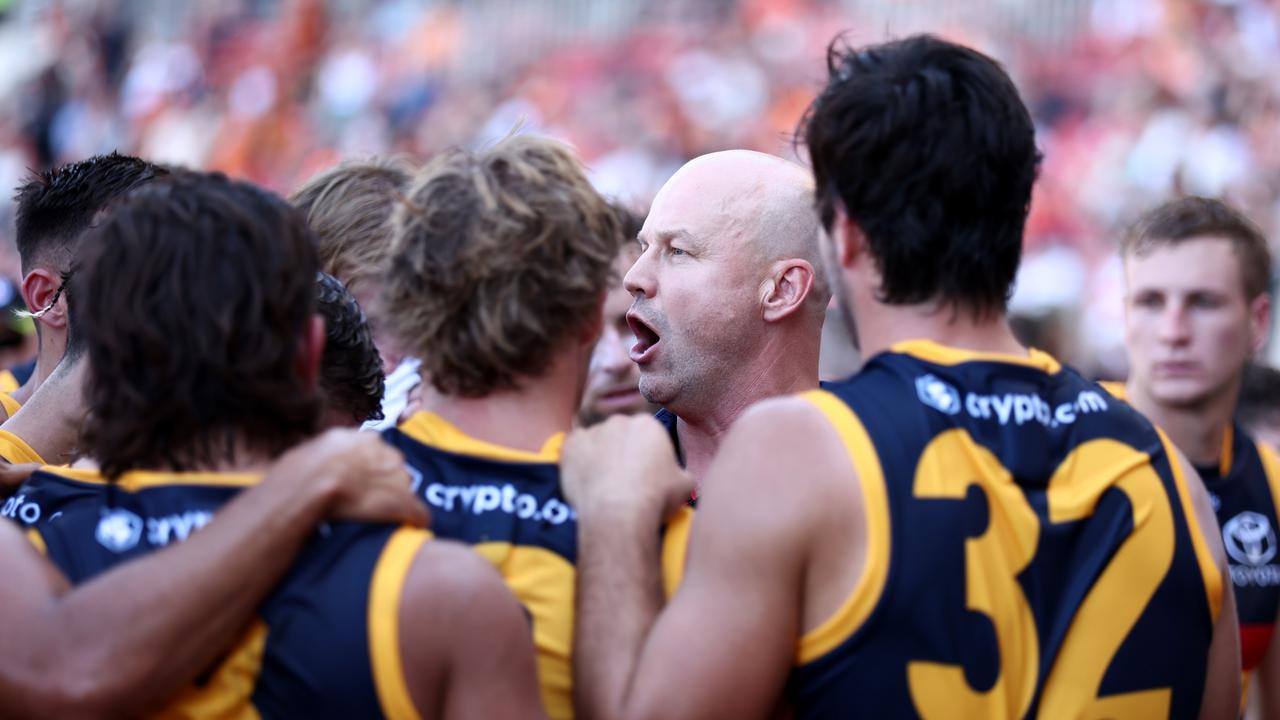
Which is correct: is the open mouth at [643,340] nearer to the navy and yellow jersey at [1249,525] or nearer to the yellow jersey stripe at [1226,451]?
the navy and yellow jersey at [1249,525]

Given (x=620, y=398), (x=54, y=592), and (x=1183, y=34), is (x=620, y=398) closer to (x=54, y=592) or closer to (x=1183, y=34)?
(x=54, y=592)

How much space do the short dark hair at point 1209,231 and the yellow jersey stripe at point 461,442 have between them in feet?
10.9

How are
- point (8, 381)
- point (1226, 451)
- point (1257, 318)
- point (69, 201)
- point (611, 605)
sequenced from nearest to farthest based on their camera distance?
point (611, 605)
point (69, 201)
point (1226, 451)
point (1257, 318)
point (8, 381)

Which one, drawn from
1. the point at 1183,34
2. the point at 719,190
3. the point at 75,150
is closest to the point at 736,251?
the point at 719,190

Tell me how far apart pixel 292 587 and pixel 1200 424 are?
3.67m

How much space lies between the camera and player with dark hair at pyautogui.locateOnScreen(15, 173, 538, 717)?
83.5 inches

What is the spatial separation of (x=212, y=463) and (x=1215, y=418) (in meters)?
3.76

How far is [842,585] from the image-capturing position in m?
2.31

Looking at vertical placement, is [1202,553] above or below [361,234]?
above

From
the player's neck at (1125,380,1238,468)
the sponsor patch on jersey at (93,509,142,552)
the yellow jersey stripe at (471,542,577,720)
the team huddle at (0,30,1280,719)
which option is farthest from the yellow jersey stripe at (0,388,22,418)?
the player's neck at (1125,380,1238,468)

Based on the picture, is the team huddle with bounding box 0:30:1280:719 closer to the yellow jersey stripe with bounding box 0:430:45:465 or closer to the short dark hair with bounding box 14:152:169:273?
the yellow jersey stripe with bounding box 0:430:45:465

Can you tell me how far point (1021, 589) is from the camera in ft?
7.92

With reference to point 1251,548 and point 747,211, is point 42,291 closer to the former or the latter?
point 747,211

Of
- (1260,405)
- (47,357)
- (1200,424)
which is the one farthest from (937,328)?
(1260,405)
